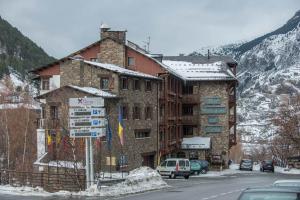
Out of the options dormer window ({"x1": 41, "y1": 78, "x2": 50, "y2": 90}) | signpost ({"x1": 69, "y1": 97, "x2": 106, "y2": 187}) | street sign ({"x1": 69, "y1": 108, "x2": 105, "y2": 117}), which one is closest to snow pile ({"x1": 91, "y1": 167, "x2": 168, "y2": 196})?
signpost ({"x1": 69, "y1": 97, "x2": 106, "y2": 187})

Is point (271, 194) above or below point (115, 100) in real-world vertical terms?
below

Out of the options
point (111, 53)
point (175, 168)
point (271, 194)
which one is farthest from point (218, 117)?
point (271, 194)

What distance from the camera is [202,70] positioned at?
82875 millimetres

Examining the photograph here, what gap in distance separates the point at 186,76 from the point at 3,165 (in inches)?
981

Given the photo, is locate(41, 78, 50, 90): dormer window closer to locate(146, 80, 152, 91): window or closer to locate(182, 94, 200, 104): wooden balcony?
locate(146, 80, 152, 91): window

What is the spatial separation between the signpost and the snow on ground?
7.02ft

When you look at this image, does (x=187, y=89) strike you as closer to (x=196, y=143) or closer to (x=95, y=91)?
(x=196, y=143)

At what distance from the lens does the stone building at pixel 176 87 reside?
63594mm

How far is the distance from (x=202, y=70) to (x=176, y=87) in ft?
23.0

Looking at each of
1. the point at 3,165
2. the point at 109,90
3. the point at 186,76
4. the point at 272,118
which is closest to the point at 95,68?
the point at 109,90

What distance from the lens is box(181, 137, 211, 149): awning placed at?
259ft

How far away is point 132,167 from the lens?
2376 inches

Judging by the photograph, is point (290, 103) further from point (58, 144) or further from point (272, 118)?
point (58, 144)

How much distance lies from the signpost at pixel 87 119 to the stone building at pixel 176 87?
922 inches
